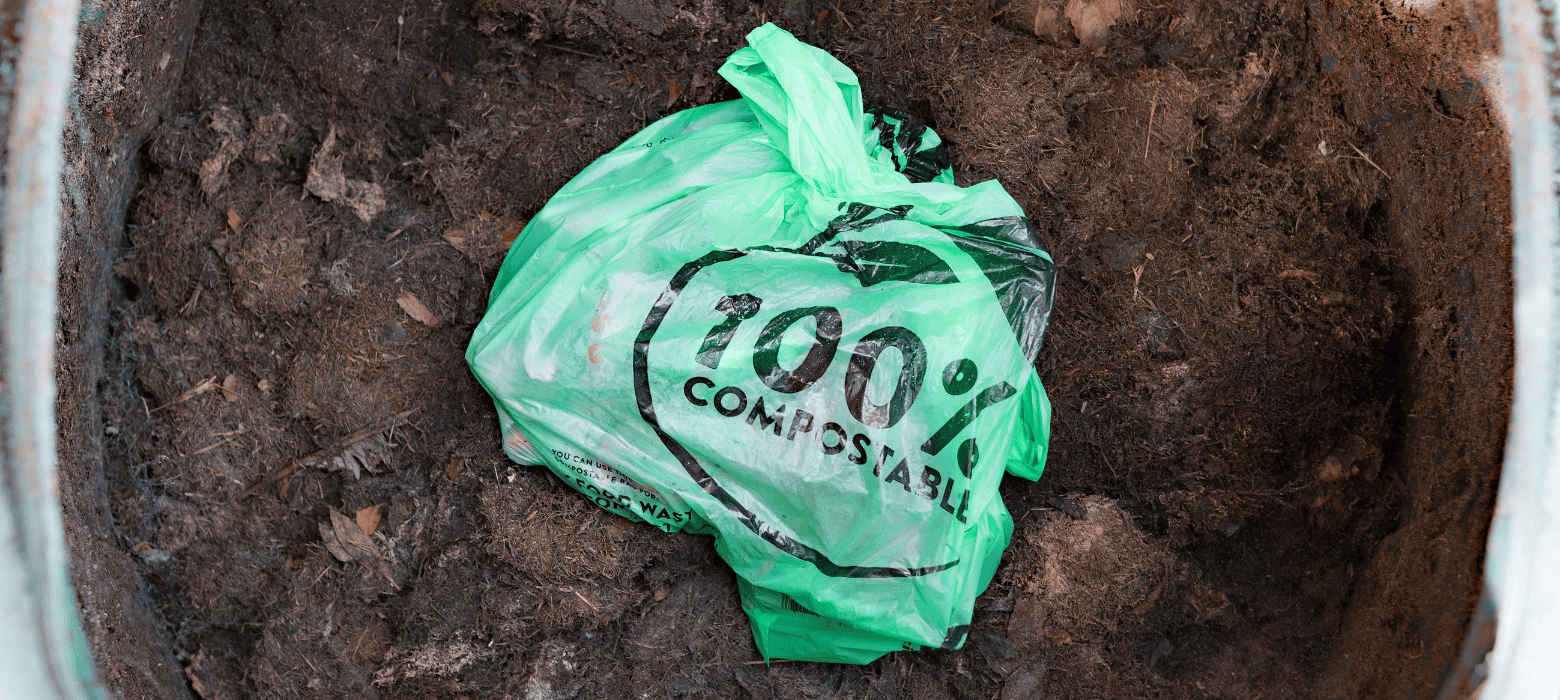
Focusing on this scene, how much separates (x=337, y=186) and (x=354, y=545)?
2.00 feet

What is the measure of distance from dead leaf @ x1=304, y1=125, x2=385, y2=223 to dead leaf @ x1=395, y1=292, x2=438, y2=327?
0.15m

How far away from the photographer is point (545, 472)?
1.31 metres

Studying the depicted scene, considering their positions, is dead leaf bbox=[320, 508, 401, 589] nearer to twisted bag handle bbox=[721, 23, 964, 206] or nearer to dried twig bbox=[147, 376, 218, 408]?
dried twig bbox=[147, 376, 218, 408]

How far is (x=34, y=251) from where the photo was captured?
0.86 m

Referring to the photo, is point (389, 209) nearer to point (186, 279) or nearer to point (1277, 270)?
point (186, 279)

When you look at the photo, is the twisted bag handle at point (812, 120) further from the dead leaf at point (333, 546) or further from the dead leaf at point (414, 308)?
the dead leaf at point (333, 546)

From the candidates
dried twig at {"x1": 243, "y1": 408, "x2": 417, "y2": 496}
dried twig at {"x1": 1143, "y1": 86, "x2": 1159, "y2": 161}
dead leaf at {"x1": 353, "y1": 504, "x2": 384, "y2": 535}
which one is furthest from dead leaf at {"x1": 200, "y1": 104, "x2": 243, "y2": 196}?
dried twig at {"x1": 1143, "y1": 86, "x2": 1159, "y2": 161}

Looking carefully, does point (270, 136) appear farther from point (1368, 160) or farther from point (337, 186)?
point (1368, 160)

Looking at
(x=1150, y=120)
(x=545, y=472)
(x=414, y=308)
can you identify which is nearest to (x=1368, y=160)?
(x=1150, y=120)

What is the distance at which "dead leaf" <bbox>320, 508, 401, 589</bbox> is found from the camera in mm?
1290

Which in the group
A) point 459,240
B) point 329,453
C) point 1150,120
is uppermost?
point 1150,120

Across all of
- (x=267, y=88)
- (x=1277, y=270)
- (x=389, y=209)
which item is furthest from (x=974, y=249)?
(x=267, y=88)

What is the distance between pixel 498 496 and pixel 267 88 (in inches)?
31.5

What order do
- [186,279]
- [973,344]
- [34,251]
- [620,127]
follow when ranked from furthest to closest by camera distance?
[620,127] → [186,279] → [973,344] → [34,251]
